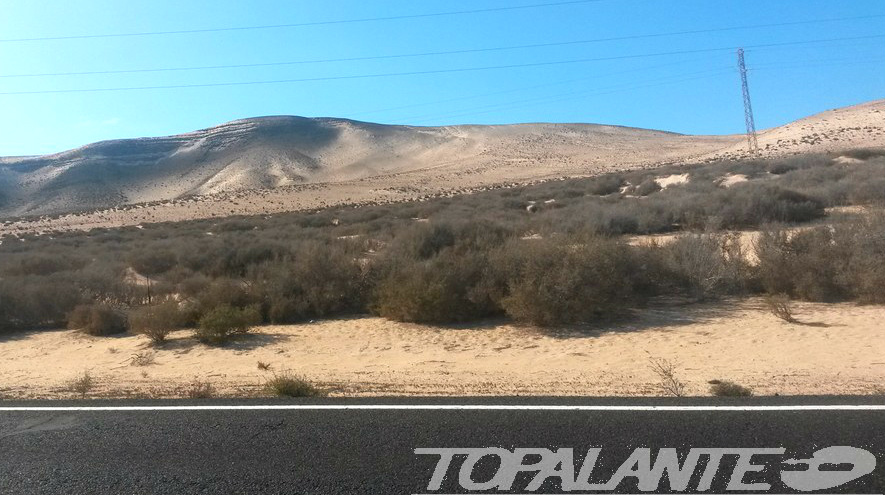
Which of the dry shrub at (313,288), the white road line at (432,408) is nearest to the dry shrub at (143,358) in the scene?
the dry shrub at (313,288)

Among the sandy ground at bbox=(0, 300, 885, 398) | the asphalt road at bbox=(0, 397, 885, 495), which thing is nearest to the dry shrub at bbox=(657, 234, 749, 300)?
the sandy ground at bbox=(0, 300, 885, 398)

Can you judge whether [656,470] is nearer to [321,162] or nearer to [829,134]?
[829,134]

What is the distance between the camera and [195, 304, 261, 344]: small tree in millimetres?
13859

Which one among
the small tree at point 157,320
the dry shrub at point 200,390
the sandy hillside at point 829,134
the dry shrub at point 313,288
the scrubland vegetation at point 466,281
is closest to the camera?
the dry shrub at point 200,390

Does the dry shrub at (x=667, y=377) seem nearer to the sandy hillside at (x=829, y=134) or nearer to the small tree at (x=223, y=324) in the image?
the small tree at (x=223, y=324)

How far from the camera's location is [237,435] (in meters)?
6.88

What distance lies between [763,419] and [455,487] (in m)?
3.31

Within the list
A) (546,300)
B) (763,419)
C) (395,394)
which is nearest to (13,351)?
(395,394)

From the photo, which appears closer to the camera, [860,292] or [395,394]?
[395,394]

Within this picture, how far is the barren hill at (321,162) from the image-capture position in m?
76.3

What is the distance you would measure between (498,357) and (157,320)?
7.38 meters

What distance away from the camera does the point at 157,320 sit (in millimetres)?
14320

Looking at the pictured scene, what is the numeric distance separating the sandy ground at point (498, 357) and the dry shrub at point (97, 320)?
375 mm

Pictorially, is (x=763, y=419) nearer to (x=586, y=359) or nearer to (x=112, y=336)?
(x=586, y=359)
